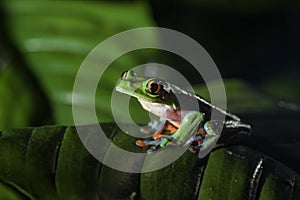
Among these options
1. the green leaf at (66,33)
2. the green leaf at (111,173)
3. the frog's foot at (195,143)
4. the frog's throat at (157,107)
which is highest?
the green leaf at (66,33)

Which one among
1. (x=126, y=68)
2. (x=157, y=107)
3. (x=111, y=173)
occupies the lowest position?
(x=111, y=173)

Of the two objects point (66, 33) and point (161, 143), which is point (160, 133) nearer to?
point (161, 143)

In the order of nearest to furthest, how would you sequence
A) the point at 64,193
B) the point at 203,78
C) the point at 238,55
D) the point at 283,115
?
the point at 64,193, the point at 283,115, the point at 203,78, the point at 238,55

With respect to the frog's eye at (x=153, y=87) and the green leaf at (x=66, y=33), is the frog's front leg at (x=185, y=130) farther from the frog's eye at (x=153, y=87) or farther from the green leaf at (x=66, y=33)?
the green leaf at (x=66, y=33)

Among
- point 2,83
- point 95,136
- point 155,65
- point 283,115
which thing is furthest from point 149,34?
point 95,136

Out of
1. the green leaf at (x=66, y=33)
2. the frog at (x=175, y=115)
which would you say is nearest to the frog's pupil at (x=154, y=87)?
the frog at (x=175, y=115)

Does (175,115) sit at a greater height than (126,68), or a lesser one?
lesser

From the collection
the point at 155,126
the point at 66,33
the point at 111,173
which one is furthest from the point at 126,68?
the point at 111,173

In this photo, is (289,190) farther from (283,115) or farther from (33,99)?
(33,99)
